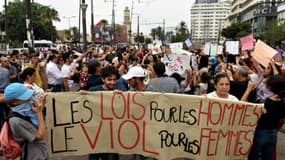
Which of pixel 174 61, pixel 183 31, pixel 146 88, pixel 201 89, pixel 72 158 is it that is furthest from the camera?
pixel 183 31

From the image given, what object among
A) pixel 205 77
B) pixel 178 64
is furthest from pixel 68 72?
pixel 205 77

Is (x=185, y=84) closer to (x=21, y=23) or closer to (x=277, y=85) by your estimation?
(x=277, y=85)

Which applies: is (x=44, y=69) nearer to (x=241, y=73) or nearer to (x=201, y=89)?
(x=201, y=89)

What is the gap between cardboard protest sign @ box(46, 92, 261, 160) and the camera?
4426mm

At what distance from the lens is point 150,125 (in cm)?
452

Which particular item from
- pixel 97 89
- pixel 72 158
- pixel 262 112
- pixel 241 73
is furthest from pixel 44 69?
pixel 262 112

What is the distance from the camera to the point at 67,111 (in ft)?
14.9

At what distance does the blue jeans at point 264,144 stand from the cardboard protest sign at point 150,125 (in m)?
0.08

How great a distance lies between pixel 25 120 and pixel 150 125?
55.2 inches

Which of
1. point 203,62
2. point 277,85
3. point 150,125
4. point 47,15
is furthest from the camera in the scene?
point 47,15

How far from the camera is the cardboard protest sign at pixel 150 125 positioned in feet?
14.5

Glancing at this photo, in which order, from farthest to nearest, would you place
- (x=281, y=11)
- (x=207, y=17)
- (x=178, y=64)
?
(x=207, y=17) < (x=281, y=11) < (x=178, y=64)

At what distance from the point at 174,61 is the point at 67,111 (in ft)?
13.1

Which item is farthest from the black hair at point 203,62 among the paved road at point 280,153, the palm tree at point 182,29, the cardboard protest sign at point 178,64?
the palm tree at point 182,29
